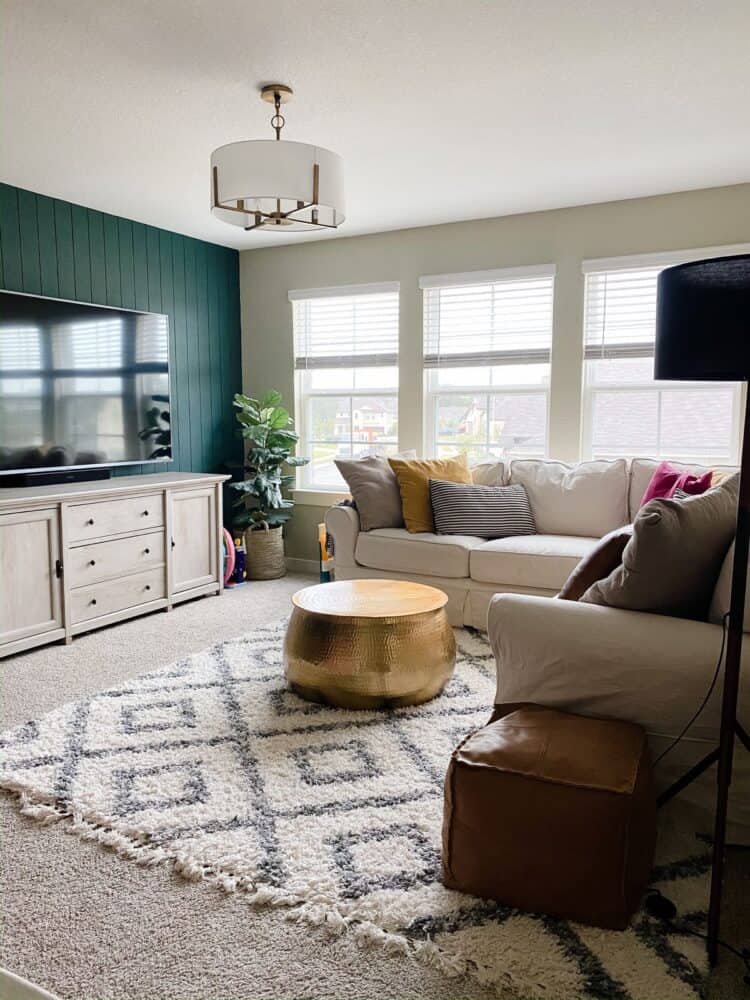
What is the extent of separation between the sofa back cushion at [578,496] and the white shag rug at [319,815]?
130 cm

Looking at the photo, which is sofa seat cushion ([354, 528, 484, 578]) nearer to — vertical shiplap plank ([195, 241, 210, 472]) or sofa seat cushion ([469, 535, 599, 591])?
sofa seat cushion ([469, 535, 599, 591])

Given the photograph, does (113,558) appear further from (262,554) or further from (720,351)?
(720,351)

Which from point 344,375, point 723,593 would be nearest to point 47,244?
point 344,375

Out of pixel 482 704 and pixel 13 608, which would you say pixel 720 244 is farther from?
pixel 13 608

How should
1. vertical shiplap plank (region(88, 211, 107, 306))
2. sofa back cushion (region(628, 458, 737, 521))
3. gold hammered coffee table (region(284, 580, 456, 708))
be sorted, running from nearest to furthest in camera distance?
gold hammered coffee table (region(284, 580, 456, 708))
sofa back cushion (region(628, 458, 737, 521))
vertical shiplap plank (region(88, 211, 107, 306))

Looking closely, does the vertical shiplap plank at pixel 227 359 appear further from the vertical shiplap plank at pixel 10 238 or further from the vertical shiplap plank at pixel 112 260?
the vertical shiplap plank at pixel 10 238

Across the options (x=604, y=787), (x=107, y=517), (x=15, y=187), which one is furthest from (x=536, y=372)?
(x=604, y=787)

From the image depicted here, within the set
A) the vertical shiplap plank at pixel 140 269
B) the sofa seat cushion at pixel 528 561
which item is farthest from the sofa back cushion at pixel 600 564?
the vertical shiplap plank at pixel 140 269

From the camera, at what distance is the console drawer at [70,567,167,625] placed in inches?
152

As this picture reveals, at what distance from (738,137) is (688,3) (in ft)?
4.27

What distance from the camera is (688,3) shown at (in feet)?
7.38

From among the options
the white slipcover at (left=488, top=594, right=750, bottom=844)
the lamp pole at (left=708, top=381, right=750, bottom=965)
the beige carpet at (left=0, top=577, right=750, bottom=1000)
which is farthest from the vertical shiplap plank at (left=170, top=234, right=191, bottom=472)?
the lamp pole at (left=708, top=381, right=750, bottom=965)

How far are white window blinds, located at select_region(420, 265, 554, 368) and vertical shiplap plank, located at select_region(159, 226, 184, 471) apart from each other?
171 cm

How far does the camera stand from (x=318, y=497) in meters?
5.59
